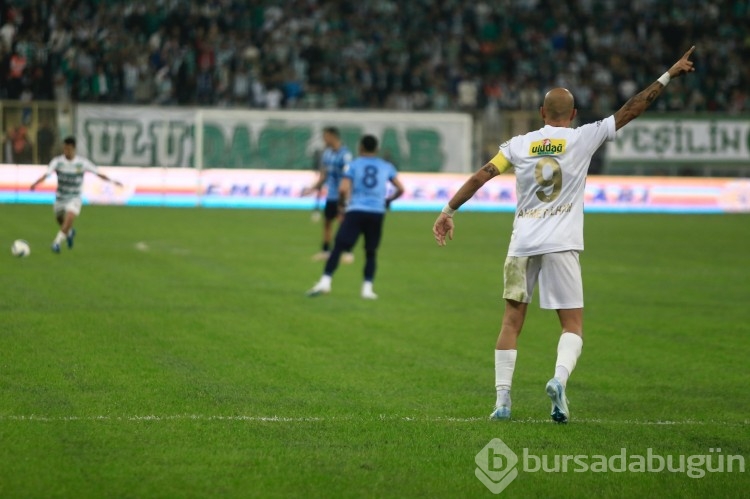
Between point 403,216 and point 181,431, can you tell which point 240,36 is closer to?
point 403,216

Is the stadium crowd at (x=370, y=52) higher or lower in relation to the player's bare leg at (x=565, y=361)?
higher

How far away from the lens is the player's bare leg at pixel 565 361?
25.5 feet

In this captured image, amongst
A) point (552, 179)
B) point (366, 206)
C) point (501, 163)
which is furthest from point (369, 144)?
point (552, 179)

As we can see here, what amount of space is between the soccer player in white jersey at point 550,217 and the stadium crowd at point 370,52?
29160 millimetres

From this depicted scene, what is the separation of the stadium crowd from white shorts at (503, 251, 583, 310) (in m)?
29.3

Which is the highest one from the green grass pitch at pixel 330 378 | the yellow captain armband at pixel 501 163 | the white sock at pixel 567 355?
the yellow captain armband at pixel 501 163

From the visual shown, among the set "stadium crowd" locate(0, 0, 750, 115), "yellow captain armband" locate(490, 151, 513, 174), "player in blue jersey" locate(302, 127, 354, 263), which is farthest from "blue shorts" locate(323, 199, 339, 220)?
"stadium crowd" locate(0, 0, 750, 115)

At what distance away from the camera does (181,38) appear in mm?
38000

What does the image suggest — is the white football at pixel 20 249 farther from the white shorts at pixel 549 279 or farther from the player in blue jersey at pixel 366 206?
the white shorts at pixel 549 279

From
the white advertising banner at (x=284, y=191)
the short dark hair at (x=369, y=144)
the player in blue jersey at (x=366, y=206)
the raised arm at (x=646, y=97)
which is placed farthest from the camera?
the white advertising banner at (x=284, y=191)

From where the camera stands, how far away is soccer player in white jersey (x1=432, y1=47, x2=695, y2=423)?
8023mm

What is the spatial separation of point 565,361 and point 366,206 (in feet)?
28.0

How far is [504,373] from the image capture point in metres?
8.16

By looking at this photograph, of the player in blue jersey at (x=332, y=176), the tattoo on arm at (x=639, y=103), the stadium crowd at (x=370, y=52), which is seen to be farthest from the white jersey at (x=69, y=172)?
the tattoo on arm at (x=639, y=103)
